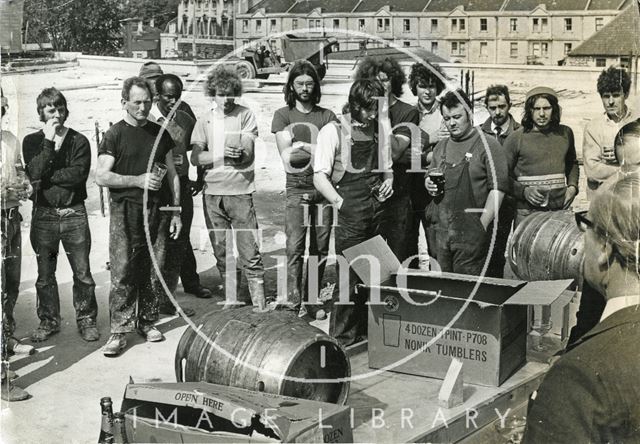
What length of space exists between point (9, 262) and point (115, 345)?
35.7 inches

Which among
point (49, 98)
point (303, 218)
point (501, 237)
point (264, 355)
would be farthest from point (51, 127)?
point (501, 237)

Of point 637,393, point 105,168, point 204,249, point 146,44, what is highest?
point 146,44

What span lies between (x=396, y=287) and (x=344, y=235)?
80 cm

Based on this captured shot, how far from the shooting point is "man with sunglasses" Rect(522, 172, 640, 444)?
2219 mm

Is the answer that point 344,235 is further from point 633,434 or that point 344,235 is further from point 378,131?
point 633,434

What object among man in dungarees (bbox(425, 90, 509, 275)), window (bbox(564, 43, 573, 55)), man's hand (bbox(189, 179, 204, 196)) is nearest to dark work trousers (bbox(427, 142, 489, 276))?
Answer: man in dungarees (bbox(425, 90, 509, 275))

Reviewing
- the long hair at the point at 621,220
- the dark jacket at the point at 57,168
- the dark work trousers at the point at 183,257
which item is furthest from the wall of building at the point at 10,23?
the long hair at the point at 621,220

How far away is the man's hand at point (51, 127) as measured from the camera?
6.12m

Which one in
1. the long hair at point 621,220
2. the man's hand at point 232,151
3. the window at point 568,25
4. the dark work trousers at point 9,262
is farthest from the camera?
the window at point 568,25

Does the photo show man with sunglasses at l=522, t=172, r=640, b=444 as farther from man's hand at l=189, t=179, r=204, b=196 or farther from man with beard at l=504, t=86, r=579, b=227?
man's hand at l=189, t=179, r=204, b=196

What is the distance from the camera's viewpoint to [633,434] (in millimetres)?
2311

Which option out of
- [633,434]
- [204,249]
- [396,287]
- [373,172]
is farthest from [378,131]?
[633,434]

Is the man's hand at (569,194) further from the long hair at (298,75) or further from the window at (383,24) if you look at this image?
the window at (383,24)

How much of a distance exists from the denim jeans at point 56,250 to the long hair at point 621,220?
4.55 m
